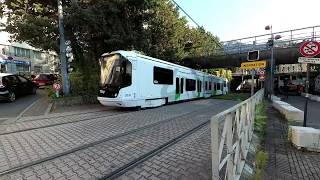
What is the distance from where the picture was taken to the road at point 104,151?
16.8 feet

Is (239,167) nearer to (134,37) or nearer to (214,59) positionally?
(134,37)

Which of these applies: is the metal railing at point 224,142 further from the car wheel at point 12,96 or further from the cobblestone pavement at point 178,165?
the car wheel at point 12,96

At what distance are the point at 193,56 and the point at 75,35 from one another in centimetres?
1908

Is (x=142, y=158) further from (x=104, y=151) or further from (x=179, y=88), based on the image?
(x=179, y=88)

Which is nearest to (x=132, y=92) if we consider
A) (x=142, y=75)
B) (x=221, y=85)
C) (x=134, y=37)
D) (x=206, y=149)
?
(x=142, y=75)

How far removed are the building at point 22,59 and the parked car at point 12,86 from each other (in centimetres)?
1555

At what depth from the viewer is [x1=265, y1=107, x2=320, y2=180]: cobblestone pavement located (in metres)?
5.55

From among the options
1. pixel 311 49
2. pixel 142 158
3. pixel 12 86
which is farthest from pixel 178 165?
pixel 12 86

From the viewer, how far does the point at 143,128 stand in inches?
372

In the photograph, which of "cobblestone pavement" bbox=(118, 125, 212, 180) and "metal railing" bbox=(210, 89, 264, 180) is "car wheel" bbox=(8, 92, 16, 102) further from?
"metal railing" bbox=(210, 89, 264, 180)

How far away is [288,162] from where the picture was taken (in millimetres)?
6312

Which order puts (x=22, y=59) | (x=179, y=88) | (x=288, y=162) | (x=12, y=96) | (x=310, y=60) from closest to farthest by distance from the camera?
(x=288, y=162) < (x=310, y=60) < (x=12, y=96) < (x=179, y=88) < (x=22, y=59)

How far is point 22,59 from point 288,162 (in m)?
51.3

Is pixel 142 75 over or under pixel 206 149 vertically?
over
